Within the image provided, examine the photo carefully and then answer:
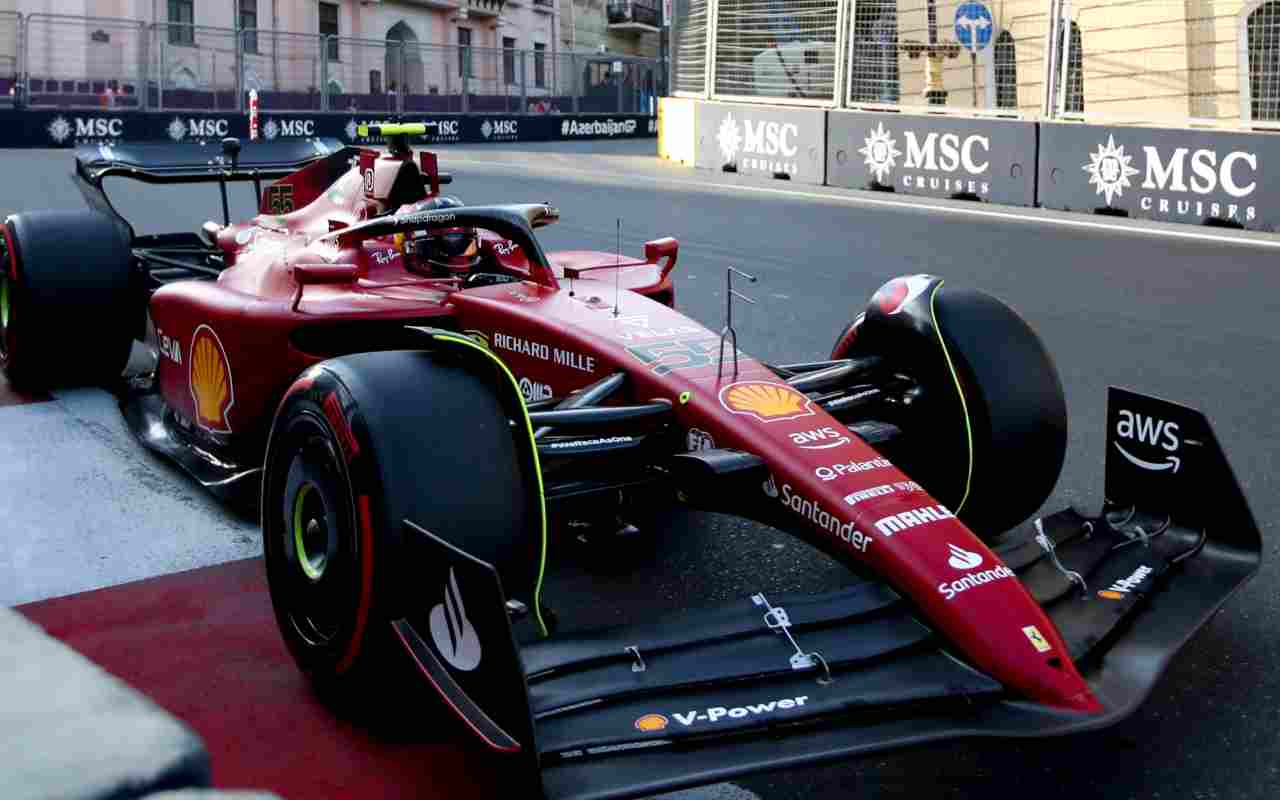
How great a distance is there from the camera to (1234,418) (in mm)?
5441

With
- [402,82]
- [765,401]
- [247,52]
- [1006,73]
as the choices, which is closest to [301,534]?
[765,401]

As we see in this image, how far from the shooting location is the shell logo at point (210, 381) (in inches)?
170

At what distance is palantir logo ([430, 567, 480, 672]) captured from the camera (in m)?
2.48

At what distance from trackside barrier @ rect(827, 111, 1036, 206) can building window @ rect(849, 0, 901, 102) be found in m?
0.87

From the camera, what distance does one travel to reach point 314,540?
309cm

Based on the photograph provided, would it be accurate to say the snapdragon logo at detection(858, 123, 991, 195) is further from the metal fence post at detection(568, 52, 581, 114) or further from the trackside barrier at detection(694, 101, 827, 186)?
the metal fence post at detection(568, 52, 581, 114)

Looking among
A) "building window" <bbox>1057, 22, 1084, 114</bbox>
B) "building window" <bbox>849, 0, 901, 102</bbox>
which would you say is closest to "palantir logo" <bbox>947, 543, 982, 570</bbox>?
"building window" <bbox>1057, 22, 1084, 114</bbox>

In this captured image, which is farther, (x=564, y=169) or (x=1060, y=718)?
(x=564, y=169)

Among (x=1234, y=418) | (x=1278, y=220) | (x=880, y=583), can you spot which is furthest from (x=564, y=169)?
(x=880, y=583)

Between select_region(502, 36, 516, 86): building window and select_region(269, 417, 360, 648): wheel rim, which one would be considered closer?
select_region(269, 417, 360, 648): wheel rim

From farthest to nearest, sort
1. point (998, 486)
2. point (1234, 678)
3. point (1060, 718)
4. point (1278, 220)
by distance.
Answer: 1. point (1278, 220)
2. point (998, 486)
3. point (1234, 678)
4. point (1060, 718)

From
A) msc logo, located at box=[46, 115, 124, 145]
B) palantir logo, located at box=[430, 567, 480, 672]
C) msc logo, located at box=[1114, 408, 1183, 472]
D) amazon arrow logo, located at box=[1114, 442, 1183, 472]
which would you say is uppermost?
msc logo, located at box=[46, 115, 124, 145]

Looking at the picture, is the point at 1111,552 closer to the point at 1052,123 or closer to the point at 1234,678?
the point at 1234,678

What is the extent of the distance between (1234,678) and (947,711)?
101 centimetres
